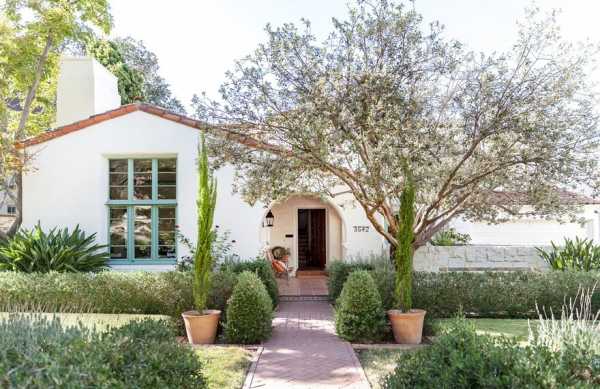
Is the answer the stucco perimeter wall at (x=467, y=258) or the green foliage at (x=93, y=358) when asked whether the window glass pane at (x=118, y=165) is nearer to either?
the stucco perimeter wall at (x=467, y=258)

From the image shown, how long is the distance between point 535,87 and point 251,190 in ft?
18.3

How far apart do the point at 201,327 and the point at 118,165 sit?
6.69 meters

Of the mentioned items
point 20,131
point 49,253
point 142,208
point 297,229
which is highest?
point 20,131

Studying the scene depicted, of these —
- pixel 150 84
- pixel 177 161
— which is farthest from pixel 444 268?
pixel 150 84

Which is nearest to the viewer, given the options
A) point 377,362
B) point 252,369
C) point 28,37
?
point 252,369

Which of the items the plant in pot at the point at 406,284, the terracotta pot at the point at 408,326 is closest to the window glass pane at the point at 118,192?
the plant in pot at the point at 406,284

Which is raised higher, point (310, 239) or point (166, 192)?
point (166, 192)

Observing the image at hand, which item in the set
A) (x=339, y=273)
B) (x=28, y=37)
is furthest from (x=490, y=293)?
(x=28, y=37)

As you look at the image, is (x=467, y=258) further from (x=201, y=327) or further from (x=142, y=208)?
(x=142, y=208)

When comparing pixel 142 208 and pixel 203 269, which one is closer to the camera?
pixel 203 269

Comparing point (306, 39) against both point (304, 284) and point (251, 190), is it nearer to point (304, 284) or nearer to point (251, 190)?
point (251, 190)

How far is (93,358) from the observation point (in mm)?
3617

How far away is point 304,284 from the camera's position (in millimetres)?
14797

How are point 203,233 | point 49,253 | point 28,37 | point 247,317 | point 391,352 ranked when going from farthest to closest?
point 28,37, point 49,253, point 203,233, point 247,317, point 391,352
